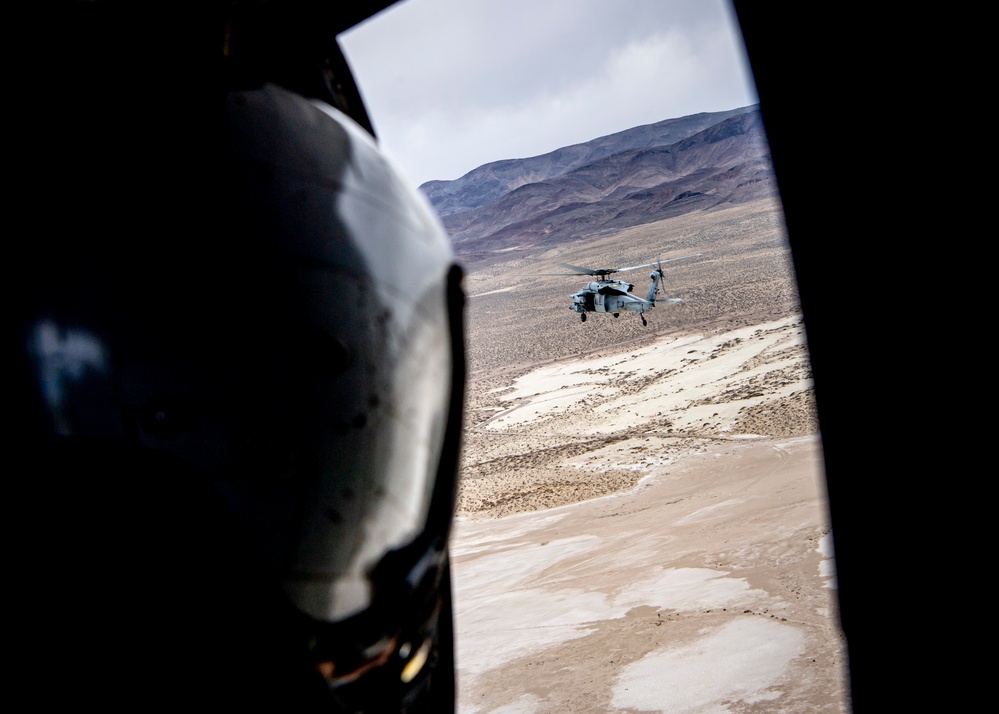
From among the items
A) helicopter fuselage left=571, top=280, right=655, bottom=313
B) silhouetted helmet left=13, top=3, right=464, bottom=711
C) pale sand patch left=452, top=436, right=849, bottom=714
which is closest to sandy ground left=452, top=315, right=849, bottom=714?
pale sand patch left=452, top=436, right=849, bottom=714

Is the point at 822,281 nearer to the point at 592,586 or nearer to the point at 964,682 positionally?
the point at 964,682

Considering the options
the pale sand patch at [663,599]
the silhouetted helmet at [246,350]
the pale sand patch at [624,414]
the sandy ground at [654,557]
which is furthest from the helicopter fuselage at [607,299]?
the silhouetted helmet at [246,350]

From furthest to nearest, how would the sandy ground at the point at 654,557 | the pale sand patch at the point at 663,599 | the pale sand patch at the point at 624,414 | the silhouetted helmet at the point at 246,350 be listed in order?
1. the pale sand patch at the point at 624,414
2. the sandy ground at the point at 654,557
3. the pale sand patch at the point at 663,599
4. the silhouetted helmet at the point at 246,350

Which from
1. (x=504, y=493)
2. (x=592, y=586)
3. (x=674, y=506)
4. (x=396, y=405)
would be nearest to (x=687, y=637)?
(x=592, y=586)

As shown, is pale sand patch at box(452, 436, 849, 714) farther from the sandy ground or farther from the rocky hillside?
the rocky hillside

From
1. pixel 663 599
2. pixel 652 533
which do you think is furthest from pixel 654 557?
pixel 663 599

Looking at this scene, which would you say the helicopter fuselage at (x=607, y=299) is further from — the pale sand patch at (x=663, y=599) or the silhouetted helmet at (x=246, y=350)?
the silhouetted helmet at (x=246, y=350)

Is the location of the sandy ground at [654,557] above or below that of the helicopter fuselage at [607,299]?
below
